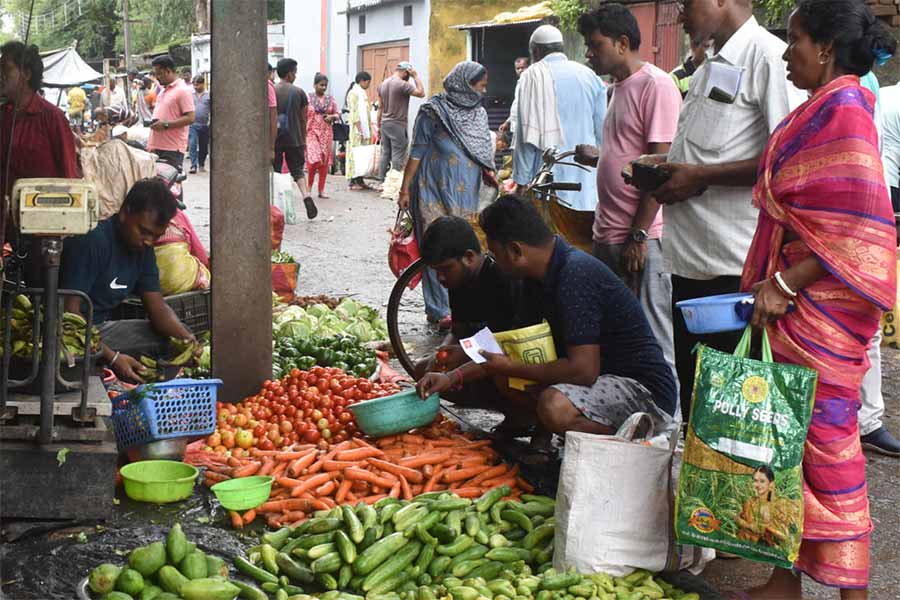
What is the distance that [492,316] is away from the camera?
539cm

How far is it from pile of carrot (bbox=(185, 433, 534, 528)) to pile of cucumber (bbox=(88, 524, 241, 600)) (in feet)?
2.23

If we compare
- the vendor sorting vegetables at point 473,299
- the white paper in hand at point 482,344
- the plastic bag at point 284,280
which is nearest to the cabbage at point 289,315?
the plastic bag at point 284,280

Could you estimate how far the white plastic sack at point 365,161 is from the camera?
1986 centimetres

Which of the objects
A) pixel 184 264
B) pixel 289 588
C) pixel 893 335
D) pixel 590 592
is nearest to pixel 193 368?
pixel 184 264

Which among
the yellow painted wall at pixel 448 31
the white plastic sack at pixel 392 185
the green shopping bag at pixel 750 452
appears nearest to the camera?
the green shopping bag at pixel 750 452

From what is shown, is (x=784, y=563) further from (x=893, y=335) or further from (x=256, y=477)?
(x=893, y=335)

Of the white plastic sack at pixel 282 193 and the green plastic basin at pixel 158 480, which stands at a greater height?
the white plastic sack at pixel 282 193

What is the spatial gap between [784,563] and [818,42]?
5.40 feet

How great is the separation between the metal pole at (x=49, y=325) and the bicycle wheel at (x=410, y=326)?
8.37 feet

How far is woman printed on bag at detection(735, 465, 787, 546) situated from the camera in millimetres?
3324

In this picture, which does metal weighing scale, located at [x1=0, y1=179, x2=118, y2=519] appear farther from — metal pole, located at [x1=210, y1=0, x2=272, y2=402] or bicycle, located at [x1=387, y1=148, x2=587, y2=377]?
bicycle, located at [x1=387, y1=148, x2=587, y2=377]

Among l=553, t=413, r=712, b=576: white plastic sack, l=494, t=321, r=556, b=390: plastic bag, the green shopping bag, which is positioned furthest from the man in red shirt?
the green shopping bag

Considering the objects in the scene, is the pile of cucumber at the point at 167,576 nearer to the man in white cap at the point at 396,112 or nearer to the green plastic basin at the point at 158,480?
the green plastic basin at the point at 158,480

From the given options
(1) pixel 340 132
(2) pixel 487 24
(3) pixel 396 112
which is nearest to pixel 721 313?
(3) pixel 396 112
